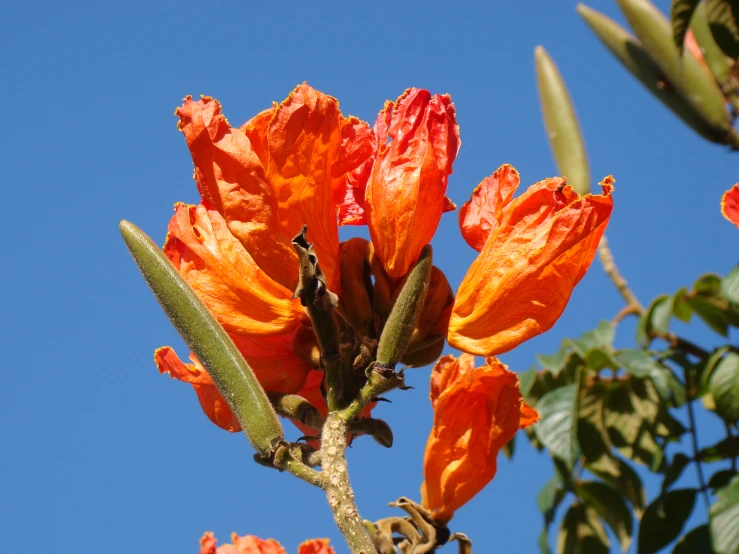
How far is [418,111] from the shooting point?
5.88 ft

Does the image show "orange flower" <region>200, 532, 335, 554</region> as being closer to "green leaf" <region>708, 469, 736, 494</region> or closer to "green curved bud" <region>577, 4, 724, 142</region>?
"green leaf" <region>708, 469, 736, 494</region>

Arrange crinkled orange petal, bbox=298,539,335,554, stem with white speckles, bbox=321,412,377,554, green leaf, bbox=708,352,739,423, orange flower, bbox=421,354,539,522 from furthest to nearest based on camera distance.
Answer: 1. green leaf, bbox=708,352,739,423
2. orange flower, bbox=421,354,539,522
3. crinkled orange petal, bbox=298,539,335,554
4. stem with white speckles, bbox=321,412,377,554

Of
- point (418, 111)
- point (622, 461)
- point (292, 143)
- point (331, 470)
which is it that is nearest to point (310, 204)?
point (292, 143)

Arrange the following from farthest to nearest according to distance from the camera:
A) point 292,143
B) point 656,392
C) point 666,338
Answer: point 666,338
point 656,392
point 292,143

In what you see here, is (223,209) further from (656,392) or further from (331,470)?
(656,392)

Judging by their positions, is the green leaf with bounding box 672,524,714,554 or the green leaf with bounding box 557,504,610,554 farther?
the green leaf with bounding box 557,504,610,554

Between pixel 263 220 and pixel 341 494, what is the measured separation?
0.53 metres

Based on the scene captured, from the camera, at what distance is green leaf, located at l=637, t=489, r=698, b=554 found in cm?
276

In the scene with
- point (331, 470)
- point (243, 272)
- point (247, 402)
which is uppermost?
point (243, 272)

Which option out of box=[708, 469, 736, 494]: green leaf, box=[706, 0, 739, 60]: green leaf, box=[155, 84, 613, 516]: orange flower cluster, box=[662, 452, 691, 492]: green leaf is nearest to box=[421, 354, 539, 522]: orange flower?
box=[155, 84, 613, 516]: orange flower cluster

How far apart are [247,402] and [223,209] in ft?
1.24

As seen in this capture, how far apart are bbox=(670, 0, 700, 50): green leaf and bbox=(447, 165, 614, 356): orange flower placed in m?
1.72

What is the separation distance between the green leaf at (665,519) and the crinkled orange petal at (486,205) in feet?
4.40

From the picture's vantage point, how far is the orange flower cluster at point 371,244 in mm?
1626
